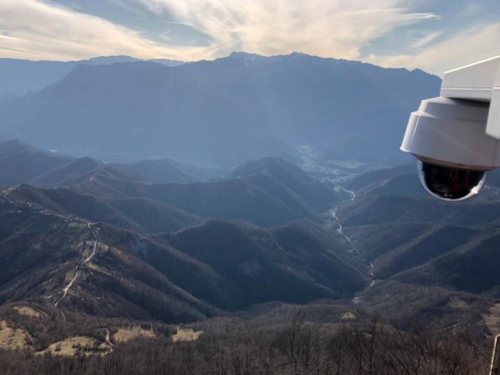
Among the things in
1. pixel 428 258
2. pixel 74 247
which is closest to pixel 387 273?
pixel 428 258

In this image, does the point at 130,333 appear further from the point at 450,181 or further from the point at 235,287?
the point at 450,181

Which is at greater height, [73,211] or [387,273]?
[73,211]

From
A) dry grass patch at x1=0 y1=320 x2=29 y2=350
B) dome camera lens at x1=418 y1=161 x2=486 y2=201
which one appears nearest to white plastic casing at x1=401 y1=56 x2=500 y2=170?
dome camera lens at x1=418 y1=161 x2=486 y2=201

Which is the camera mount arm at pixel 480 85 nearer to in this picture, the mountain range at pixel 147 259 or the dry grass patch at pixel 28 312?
the dry grass patch at pixel 28 312

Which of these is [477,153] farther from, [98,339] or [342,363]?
[98,339]

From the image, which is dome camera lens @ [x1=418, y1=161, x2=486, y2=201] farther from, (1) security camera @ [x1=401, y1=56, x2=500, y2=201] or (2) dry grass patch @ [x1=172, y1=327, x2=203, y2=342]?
(2) dry grass patch @ [x1=172, y1=327, x2=203, y2=342]

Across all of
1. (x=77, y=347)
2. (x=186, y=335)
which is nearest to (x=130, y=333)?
(x=186, y=335)

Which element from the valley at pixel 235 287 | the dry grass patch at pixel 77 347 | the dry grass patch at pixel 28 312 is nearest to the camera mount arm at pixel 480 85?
the valley at pixel 235 287

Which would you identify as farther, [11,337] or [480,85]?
[11,337]
